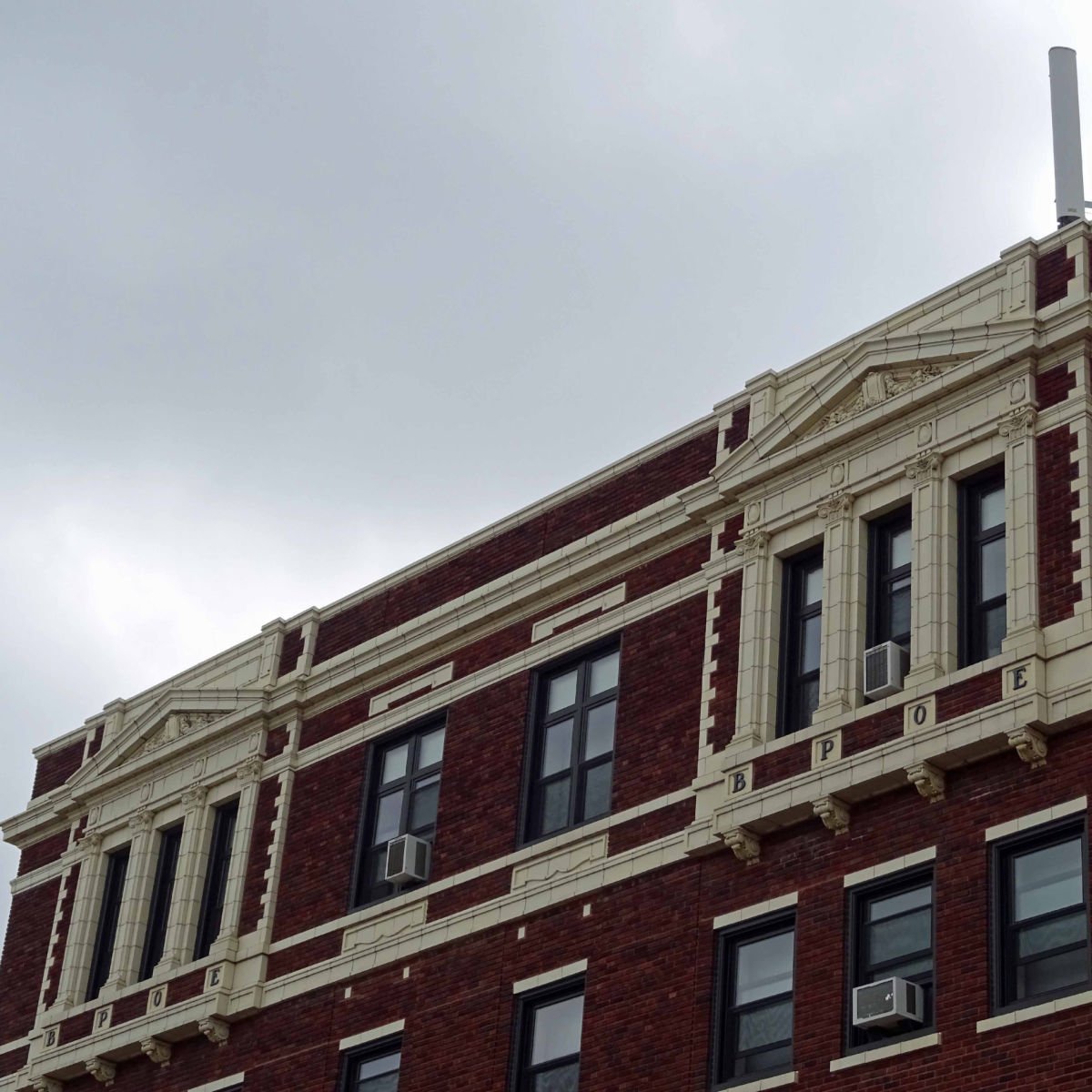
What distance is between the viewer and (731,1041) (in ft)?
92.4

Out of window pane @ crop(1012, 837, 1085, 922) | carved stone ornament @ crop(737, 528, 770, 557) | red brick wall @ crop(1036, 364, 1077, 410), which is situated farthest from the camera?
carved stone ornament @ crop(737, 528, 770, 557)

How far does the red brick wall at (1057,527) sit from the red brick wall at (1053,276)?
1.89 m

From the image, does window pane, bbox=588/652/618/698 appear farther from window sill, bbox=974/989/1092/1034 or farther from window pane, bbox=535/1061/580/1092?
window sill, bbox=974/989/1092/1034

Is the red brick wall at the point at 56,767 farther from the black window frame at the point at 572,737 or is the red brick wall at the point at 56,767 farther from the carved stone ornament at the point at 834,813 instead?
the carved stone ornament at the point at 834,813

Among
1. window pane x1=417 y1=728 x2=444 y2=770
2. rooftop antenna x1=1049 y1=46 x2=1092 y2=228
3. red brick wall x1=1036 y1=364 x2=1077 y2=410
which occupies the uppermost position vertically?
rooftop antenna x1=1049 y1=46 x2=1092 y2=228

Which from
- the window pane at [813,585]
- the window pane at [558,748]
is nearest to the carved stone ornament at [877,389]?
the window pane at [813,585]

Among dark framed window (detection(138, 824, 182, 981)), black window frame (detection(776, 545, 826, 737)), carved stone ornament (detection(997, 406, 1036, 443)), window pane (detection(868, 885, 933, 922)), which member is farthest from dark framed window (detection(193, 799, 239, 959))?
carved stone ornament (detection(997, 406, 1036, 443))

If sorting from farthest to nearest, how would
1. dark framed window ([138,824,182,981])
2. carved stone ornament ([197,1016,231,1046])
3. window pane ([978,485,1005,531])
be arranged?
dark framed window ([138,824,182,981]) → carved stone ornament ([197,1016,231,1046]) → window pane ([978,485,1005,531])

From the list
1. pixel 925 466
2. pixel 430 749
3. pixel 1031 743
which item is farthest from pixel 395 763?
pixel 1031 743

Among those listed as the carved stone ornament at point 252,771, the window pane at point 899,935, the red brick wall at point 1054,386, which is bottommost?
the window pane at point 899,935

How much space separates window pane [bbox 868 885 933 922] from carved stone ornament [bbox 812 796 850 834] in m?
0.97

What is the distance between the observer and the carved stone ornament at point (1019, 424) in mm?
28391

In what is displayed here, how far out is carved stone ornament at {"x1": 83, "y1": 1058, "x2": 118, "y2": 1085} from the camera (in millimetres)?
36406

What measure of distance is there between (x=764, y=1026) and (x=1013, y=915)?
3.57 m
